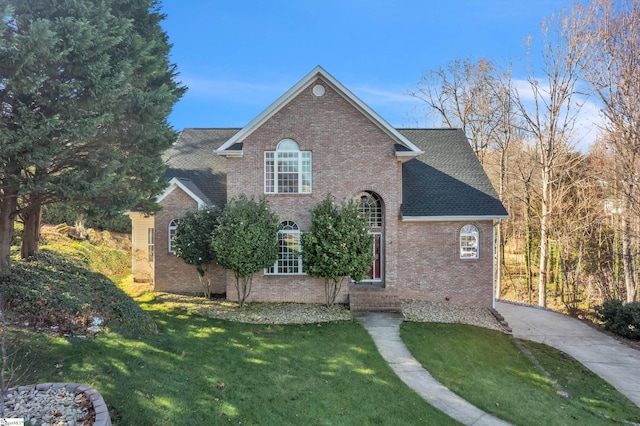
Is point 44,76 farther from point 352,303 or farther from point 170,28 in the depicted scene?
point 352,303

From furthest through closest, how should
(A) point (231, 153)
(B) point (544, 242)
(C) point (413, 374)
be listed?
(B) point (544, 242)
(A) point (231, 153)
(C) point (413, 374)

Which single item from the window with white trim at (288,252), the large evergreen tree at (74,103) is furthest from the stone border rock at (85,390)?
the window with white trim at (288,252)

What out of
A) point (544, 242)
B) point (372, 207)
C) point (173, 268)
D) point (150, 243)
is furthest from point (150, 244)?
point (544, 242)

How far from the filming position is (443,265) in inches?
641

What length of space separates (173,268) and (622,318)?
64.8 ft

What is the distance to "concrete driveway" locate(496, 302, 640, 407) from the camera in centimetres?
1109

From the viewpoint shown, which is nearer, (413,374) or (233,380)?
(233,380)

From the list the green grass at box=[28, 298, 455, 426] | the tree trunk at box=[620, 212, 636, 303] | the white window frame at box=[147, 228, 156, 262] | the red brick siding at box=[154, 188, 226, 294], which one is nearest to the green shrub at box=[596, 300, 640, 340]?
the tree trunk at box=[620, 212, 636, 303]

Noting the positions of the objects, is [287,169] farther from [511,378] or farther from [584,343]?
[584,343]

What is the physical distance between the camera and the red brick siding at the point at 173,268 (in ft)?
55.1

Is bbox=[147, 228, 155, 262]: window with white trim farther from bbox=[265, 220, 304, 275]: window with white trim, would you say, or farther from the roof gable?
bbox=[265, 220, 304, 275]: window with white trim

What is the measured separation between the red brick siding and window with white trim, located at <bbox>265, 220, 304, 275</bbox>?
3.09 m

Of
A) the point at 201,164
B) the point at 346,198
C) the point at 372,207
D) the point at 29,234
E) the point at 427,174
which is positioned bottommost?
the point at 29,234

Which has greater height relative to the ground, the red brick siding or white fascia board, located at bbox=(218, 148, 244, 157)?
white fascia board, located at bbox=(218, 148, 244, 157)
